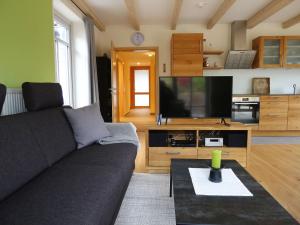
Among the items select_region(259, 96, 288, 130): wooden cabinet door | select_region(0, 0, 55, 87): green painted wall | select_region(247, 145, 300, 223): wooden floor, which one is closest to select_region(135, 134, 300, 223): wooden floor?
select_region(247, 145, 300, 223): wooden floor

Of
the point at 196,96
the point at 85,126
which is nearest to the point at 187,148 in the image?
the point at 196,96

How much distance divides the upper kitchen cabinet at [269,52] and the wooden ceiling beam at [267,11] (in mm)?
375

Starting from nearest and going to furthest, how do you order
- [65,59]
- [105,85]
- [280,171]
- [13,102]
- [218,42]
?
1. [13,102]
2. [280,171]
3. [65,59]
4. [105,85]
5. [218,42]

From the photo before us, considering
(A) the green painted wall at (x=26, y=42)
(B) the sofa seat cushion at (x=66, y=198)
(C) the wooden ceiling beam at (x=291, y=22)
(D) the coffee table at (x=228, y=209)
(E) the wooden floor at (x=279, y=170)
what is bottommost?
(E) the wooden floor at (x=279, y=170)

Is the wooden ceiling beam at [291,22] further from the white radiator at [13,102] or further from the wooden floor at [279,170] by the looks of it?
the white radiator at [13,102]

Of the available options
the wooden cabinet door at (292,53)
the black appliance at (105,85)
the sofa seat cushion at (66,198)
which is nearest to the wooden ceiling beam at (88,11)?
the black appliance at (105,85)

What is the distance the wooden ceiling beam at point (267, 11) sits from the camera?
12.2 feet

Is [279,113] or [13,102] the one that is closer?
[13,102]

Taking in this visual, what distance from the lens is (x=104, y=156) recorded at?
1.93 m

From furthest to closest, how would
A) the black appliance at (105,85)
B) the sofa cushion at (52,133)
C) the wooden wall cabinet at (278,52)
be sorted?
the black appliance at (105,85) < the wooden wall cabinet at (278,52) < the sofa cushion at (52,133)

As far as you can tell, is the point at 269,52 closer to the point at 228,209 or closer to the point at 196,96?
the point at 196,96

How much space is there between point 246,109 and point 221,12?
195 centimetres

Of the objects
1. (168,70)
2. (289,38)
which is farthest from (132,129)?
(289,38)

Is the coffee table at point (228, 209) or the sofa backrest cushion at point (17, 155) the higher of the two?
the sofa backrest cushion at point (17, 155)
